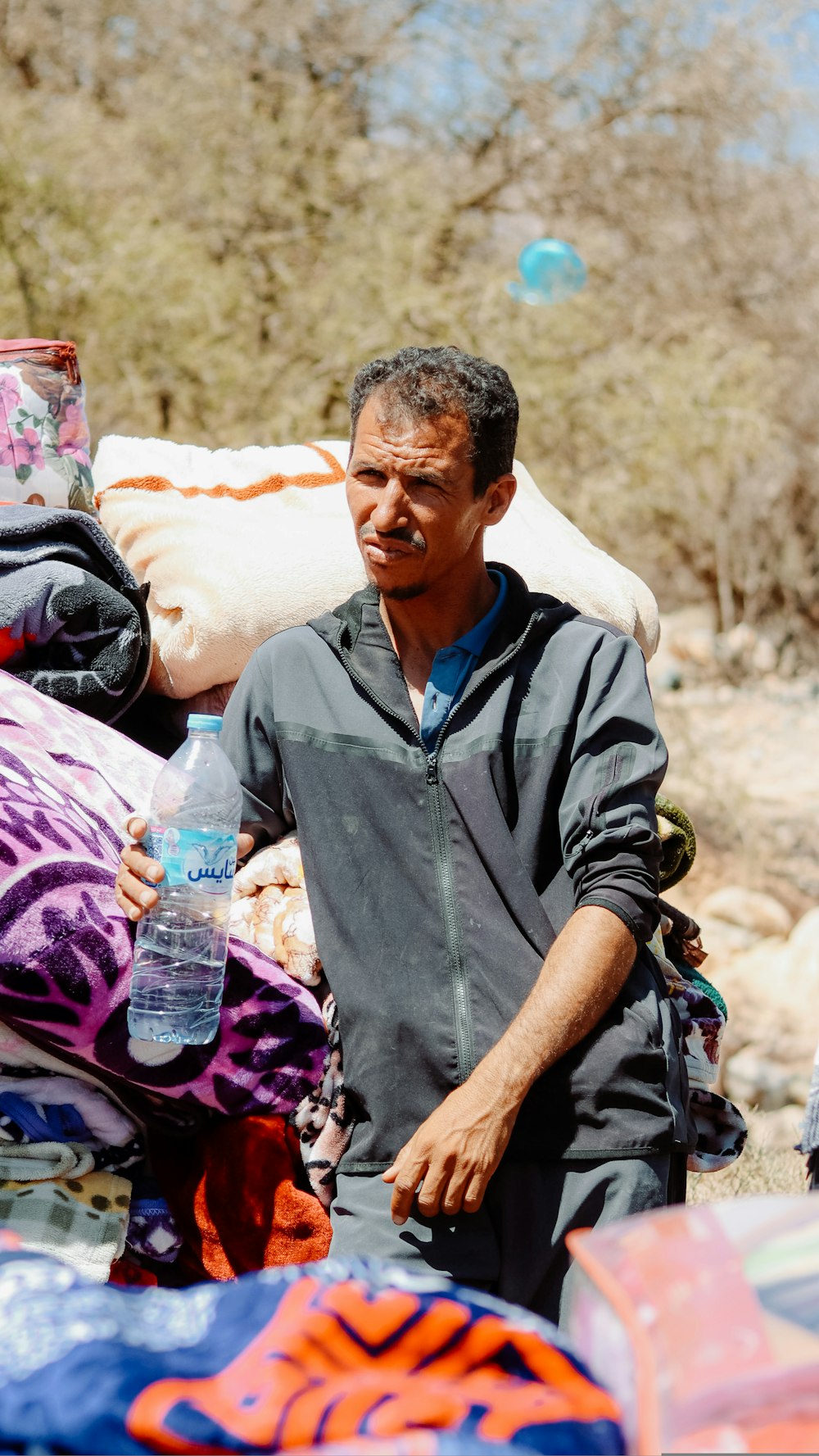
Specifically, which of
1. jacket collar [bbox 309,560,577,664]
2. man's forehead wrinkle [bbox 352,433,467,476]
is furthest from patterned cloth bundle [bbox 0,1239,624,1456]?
man's forehead wrinkle [bbox 352,433,467,476]

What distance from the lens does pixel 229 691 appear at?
8.63 feet

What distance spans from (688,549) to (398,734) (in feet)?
35.7

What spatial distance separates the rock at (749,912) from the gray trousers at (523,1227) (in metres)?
5.23

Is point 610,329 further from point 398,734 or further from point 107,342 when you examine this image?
point 398,734

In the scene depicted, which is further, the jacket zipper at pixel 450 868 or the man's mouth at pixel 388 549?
the man's mouth at pixel 388 549

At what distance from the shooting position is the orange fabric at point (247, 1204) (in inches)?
77.2

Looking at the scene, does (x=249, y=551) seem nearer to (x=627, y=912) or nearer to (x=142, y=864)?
(x=142, y=864)

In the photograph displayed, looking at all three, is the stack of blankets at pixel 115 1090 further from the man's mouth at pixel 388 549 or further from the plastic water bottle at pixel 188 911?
the man's mouth at pixel 388 549

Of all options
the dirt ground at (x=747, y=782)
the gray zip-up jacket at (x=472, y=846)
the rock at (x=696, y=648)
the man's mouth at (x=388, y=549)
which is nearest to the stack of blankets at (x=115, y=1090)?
the gray zip-up jacket at (x=472, y=846)

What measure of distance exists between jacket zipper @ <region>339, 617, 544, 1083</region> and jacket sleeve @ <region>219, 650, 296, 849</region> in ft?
0.49

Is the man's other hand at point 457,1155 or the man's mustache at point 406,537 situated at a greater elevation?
the man's mustache at point 406,537

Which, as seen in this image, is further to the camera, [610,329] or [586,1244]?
[610,329]

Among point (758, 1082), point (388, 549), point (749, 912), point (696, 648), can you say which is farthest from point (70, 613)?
point (696, 648)

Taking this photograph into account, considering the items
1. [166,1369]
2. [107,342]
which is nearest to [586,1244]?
[166,1369]
